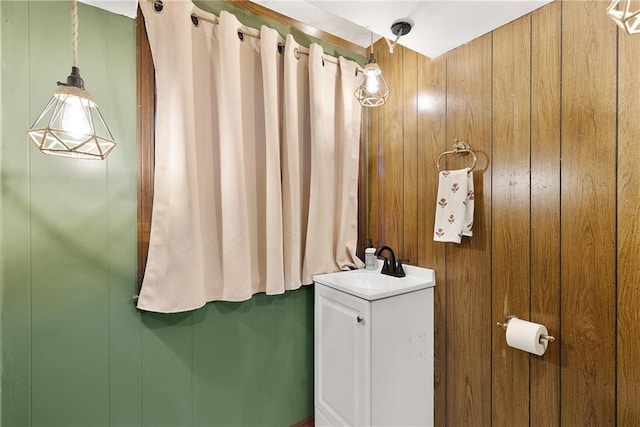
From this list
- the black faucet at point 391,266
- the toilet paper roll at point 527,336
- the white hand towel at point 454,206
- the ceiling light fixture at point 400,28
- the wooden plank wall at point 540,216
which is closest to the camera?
the wooden plank wall at point 540,216

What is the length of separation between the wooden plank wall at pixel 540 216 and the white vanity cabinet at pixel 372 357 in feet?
0.42

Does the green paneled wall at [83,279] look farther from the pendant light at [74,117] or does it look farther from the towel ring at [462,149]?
the towel ring at [462,149]

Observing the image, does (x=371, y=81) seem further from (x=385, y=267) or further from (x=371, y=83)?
(x=385, y=267)

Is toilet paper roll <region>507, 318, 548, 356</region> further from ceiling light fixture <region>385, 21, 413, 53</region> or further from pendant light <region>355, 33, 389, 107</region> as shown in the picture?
ceiling light fixture <region>385, 21, 413, 53</region>

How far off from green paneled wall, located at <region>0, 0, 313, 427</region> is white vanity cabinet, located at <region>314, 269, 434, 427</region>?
527 mm

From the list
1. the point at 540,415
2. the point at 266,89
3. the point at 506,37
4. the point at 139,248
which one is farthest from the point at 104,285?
the point at 506,37

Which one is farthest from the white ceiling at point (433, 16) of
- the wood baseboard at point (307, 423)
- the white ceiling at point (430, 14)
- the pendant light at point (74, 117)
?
the wood baseboard at point (307, 423)

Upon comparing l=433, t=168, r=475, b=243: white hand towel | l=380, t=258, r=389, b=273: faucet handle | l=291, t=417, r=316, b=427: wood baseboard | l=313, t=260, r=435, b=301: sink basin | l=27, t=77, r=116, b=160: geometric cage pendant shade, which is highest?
l=27, t=77, r=116, b=160: geometric cage pendant shade

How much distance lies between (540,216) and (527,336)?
1.63 ft

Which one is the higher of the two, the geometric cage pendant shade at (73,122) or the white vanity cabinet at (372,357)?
the geometric cage pendant shade at (73,122)

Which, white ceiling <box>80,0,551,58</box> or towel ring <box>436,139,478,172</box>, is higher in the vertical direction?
white ceiling <box>80,0,551,58</box>

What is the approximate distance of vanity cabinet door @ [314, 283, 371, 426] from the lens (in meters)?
1.42

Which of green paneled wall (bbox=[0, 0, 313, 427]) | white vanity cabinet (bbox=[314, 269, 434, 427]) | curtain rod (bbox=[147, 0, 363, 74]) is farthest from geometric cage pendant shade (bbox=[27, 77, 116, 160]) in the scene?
white vanity cabinet (bbox=[314, 269, 434, 427])

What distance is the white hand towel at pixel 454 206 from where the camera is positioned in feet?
4.82
